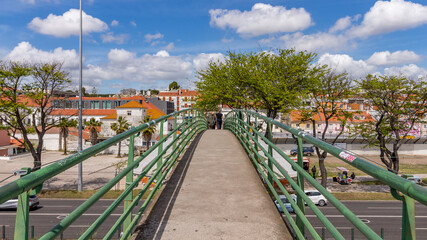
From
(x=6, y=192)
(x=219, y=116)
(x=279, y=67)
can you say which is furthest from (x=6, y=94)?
(x=6, y=192)

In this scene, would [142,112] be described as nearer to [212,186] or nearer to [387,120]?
[387,120]

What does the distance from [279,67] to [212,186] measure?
22.1m

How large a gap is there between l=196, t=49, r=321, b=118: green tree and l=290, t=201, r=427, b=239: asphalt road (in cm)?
904

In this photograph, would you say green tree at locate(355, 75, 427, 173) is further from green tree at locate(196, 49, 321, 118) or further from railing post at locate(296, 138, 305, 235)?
railing post at locate(296, 138, 305, 235)

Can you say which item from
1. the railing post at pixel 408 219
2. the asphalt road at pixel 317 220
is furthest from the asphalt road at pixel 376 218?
the railing post at pixel 408 219

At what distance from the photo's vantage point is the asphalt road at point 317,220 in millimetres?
16250

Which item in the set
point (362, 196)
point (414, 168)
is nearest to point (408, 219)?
point (362, 196)

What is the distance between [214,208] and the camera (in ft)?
13.5

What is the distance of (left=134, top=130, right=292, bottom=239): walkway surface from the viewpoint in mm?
3406

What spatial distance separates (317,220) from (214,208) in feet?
52.7

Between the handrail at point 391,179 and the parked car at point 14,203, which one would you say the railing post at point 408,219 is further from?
the parked car at point 14,203

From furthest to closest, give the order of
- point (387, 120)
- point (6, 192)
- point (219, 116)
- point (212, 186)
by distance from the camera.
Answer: point (387, 120)
point (219, 116)
point (212, 186)
point (6, 192)

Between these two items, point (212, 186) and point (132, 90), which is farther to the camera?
point (132, 90)

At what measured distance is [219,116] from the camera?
21812mm
